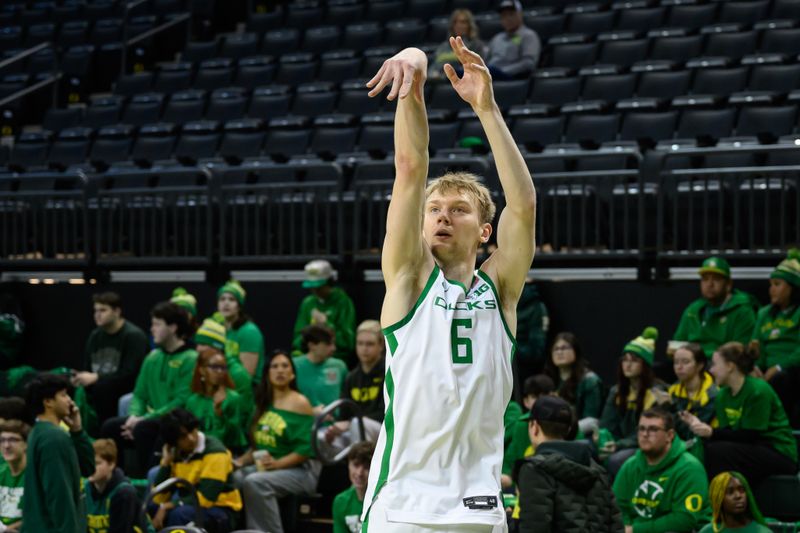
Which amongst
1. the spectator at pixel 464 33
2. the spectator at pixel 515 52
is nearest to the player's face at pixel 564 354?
the spectator at pixel 464 33

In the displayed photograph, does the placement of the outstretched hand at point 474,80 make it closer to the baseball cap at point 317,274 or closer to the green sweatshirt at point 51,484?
the green sweatshirt at point 51,484

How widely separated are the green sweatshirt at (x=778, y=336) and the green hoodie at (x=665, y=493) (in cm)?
148

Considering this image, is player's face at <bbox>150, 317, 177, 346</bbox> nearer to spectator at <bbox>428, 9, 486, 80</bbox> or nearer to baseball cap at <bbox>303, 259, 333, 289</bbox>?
baseball cap at <bbox>303, 259, 333, 289</bbox>

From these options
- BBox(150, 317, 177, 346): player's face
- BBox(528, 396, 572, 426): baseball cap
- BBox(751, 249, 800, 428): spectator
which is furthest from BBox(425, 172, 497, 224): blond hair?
BBox(150, 317, 177, 346): player's face

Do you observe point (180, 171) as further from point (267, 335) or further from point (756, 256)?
point (756, 256)

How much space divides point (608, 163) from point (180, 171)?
13.1 ft

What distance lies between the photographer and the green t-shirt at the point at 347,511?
7.06 m

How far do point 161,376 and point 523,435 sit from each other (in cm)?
292

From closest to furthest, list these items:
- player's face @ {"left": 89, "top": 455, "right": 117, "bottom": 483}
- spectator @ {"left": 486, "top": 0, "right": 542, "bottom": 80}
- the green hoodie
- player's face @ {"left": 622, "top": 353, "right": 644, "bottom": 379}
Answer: the green hoodie < player's face @ {"left": 89, "top": 455, "right": 117, "bottom": 483} < player's face @ {"left": 622, "top": 353, "right": 644, "bottom": 379} < spectator @ {"left": 486, "top": 0, "right": 542, "bottom": 80}

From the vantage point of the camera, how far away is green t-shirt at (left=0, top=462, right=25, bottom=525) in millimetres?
7059

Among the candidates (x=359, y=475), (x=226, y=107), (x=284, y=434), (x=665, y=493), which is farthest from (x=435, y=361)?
(x=226, y=107)

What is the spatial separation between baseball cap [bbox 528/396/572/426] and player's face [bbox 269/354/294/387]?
8.69 feet

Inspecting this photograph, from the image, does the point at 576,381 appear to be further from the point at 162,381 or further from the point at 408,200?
the point at 408,200

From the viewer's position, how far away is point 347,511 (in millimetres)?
7109
